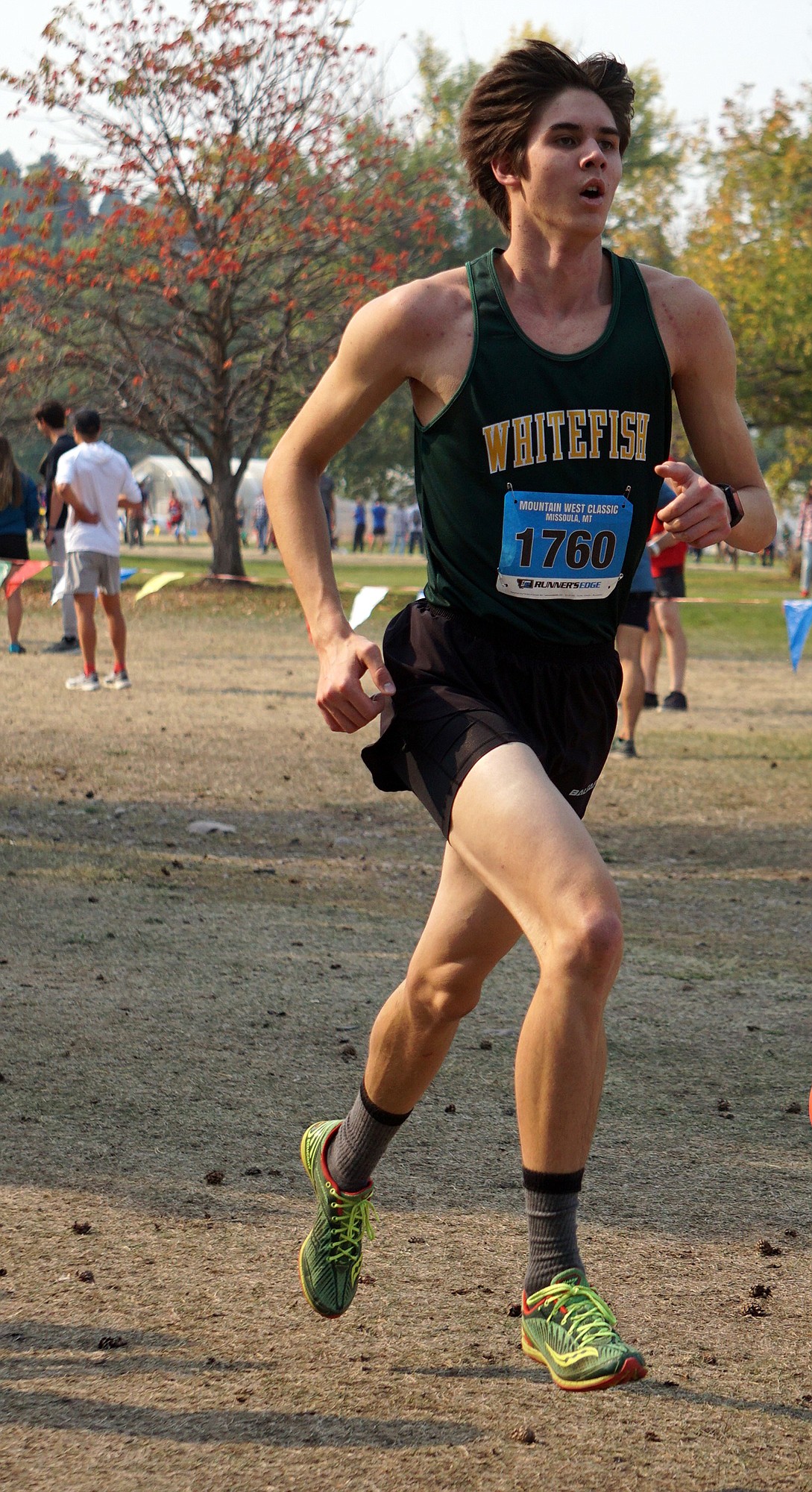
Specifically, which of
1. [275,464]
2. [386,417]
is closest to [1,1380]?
[275,464]

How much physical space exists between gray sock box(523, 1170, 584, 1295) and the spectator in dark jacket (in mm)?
12872

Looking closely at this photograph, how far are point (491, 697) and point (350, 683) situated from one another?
29cm

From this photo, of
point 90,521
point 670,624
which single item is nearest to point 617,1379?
point 670,624

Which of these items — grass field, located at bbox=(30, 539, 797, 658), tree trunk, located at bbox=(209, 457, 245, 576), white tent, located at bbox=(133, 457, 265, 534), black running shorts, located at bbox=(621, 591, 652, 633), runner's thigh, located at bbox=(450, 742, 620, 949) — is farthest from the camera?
white tent, located at bbox=(133, 457, 265, 534)

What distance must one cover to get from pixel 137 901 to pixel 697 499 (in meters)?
4.49

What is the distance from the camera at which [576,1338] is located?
103 inches

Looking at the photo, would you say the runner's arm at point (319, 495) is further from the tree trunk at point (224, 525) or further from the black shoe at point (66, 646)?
the tree trunk at point (224, 525)

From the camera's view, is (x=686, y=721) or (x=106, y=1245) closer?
(x=106, y=1245)

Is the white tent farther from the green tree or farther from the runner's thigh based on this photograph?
the runner's thigh

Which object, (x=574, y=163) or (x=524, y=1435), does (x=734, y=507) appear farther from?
(x=524, y=1435)

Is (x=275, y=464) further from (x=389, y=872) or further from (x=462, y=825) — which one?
(x=389, y=872)

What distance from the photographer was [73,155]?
2541cm

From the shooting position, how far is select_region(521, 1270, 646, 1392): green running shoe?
101 inches

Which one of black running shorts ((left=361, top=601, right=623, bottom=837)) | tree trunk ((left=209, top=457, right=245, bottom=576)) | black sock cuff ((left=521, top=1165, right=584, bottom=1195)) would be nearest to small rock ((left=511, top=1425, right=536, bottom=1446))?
black sock cuff ((left=521, top=1165, right=584, bottom=1195))
